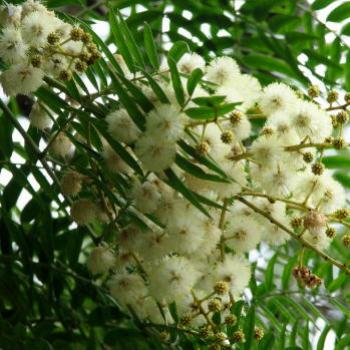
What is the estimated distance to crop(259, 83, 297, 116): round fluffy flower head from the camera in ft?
4.74

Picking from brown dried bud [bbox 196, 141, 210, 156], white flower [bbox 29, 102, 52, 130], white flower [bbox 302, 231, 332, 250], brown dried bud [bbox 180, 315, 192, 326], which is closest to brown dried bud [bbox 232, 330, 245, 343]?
brown dried bud [bbox 180, 315, 192, 326]

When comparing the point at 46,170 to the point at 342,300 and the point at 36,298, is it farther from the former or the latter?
the point at 342,300

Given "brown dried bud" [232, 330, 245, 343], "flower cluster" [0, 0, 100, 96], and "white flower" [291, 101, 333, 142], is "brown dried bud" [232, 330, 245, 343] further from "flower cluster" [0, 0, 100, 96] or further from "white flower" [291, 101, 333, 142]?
"flower cluster" [0, 0, 100, 96]

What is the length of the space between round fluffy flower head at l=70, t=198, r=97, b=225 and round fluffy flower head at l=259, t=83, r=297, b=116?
40 cm

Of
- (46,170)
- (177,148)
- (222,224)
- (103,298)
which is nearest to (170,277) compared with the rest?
(222,224)

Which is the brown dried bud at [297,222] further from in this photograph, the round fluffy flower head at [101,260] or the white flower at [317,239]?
the round fluffy flower head at [101,260]

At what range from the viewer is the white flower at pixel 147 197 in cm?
140

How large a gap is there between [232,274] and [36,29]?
0.58 m

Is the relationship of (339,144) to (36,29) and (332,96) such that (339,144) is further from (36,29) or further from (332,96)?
(36,29)

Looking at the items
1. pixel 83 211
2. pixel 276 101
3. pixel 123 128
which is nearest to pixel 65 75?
pixel 123 128

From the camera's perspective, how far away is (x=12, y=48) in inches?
58.6

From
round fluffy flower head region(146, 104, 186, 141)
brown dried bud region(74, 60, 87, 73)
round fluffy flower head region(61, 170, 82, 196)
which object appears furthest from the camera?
round fluffy flower head region(61, 170, 82, 196)

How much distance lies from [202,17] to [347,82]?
0.39 meters

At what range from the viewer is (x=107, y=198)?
1.62 m
